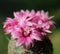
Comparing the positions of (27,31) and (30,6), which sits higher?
(30,6)

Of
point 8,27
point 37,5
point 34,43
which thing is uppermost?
point 37,5

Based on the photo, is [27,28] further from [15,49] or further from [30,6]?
[30,6]

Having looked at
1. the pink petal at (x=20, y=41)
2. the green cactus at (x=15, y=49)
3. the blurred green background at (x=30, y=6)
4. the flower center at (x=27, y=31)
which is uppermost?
the blurred green background at (x=30, y=6)

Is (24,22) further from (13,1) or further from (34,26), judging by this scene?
(13,1)

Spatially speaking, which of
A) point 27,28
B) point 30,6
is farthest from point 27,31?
point 30,6

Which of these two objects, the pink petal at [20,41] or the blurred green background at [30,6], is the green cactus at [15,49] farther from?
the blurred green background at [30,6]

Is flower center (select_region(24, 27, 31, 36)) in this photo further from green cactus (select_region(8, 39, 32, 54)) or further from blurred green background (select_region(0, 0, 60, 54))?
blurred green background (select_region(0, 0, 60, 54))

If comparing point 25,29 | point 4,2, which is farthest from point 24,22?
point 4,2

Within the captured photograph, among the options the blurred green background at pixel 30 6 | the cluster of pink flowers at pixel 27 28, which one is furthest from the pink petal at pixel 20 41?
the blurred green background at pixel 30 6

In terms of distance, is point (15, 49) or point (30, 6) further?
point (30, 6)
